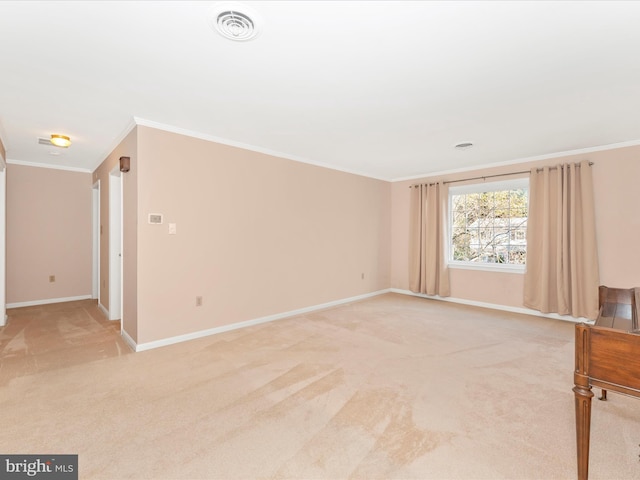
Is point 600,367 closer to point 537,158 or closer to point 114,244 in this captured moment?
point 537,158

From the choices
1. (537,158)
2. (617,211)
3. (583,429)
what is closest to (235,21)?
(583,429)

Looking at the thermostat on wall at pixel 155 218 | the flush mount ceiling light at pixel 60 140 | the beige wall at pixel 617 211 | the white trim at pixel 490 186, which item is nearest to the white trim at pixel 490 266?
the beige wall at pixel 617 211

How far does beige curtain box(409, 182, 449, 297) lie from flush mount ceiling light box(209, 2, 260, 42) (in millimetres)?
4552

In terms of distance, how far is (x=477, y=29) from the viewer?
1761mm

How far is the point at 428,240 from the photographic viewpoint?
5.68m

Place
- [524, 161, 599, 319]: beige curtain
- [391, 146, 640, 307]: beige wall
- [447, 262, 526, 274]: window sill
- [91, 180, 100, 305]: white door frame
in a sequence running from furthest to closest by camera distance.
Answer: [91, 180, 100, 305]: white door frame
[447, 262, 526, 274]: window sill
[524, 161, 599, 319]: beige curtain
[391, 146, 640, 307]: beige wall

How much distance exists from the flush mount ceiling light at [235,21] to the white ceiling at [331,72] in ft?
0.17

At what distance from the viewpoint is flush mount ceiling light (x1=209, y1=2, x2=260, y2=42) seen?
1594 mm

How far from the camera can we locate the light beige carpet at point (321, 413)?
5.36 ft

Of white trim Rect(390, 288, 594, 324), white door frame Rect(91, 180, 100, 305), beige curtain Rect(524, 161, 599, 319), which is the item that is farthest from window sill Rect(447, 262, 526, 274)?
white door frame Rect(91, 180, 100, 305)

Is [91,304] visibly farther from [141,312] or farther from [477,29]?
[477,29]

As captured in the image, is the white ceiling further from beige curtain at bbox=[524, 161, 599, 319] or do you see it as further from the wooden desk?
the wooden desk

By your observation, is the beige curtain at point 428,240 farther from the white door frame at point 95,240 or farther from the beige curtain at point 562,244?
the white door frame at point 95,240

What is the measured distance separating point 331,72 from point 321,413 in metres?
2.38
